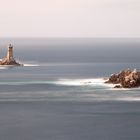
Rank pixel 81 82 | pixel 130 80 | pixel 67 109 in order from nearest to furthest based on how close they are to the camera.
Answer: pixel 67 109
pixel 130 80
pixel 81 82

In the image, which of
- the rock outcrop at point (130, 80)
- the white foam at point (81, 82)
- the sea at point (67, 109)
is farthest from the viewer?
the white foam at point (81, 82)

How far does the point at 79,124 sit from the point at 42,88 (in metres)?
39.0

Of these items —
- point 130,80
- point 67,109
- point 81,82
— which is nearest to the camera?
point 67,109

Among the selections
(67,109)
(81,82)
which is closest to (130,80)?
(81,82)

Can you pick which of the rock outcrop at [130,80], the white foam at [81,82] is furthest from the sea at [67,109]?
the rock outcrop at [130,80]

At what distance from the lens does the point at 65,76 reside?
151 m

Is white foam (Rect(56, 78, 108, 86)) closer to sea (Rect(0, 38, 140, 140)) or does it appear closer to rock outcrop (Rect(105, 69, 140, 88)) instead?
sea (Rect(0, 38, 140, 140))

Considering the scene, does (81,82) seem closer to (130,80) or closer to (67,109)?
(130,80)

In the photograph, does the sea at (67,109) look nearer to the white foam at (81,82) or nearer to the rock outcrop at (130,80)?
the white foam at (81,82)

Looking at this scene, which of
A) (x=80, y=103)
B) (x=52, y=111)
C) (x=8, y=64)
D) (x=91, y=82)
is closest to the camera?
(x=52, y=111)

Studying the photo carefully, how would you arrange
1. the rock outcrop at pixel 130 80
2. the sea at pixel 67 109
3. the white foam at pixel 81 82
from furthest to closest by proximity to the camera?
the white foam at pixel 81 82, the rock outcrop at pixel 130 80, the sea at pixel 67 109

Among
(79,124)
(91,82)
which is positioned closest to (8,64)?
(91,82)

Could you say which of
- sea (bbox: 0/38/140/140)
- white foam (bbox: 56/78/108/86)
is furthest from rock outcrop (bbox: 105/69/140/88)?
white foam (bbox: 56/78/108/86)

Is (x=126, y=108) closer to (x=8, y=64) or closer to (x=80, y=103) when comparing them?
(x=80, y=103)
